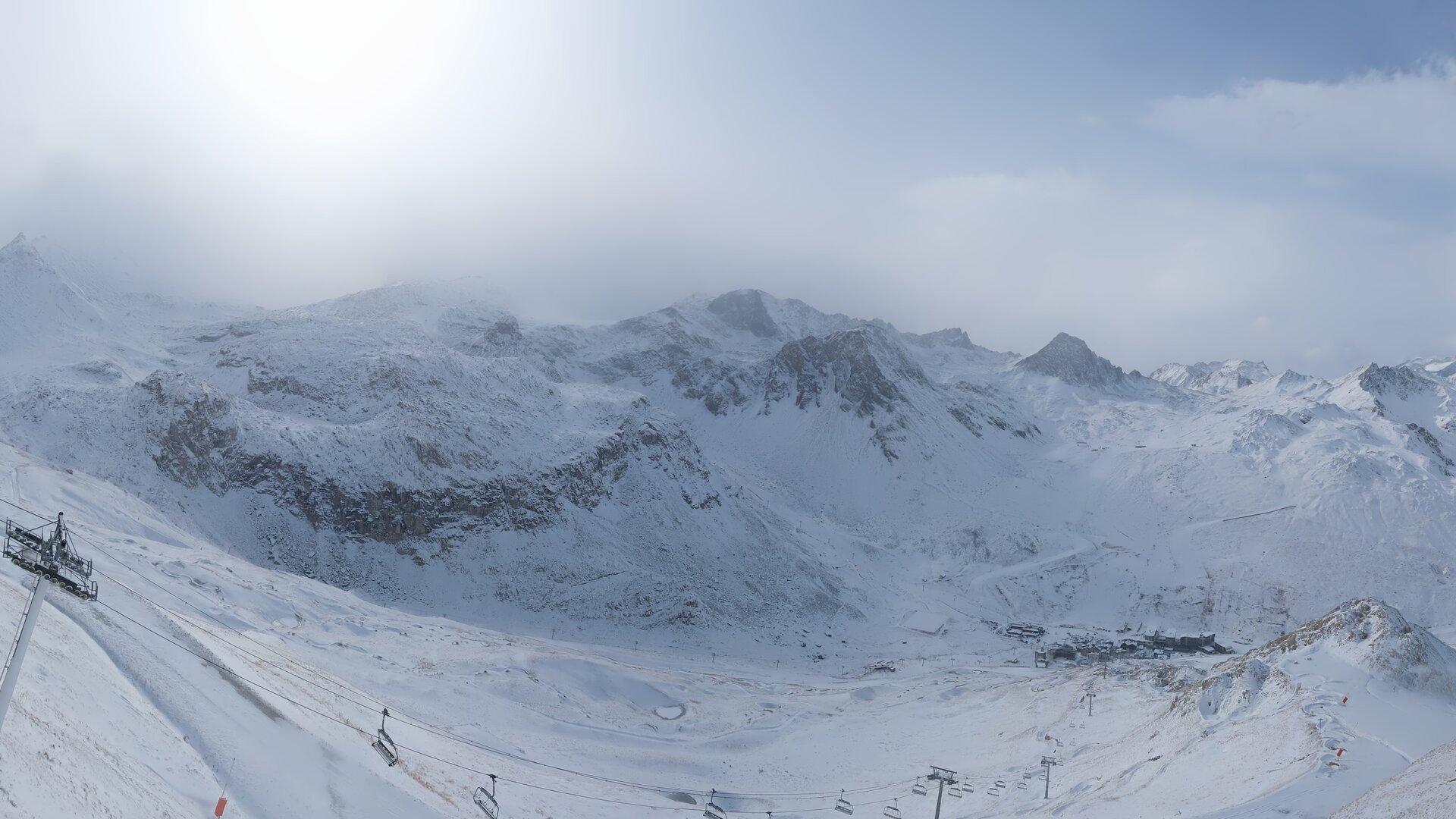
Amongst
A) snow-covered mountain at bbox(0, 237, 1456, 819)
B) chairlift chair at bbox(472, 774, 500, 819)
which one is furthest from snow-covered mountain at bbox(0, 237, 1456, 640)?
chairlift chair at bbox(472, 774, 500, 819)

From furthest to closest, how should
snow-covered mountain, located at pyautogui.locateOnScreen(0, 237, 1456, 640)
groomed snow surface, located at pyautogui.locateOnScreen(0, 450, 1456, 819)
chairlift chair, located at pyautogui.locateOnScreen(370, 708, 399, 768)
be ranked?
snow-covered mountain, located at pyautogui.locateOnScreen(0, 237, 1456, 640) → chairlift chair, located at pyautogui.locateOnScreen(370, 708, 399, 768) → groomed snow surface, located at pyautogui.locateOnScreen(0, 450, 1456, 819)

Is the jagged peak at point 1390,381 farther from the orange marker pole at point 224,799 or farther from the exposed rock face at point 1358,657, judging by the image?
the orange marker pole at point 224,799

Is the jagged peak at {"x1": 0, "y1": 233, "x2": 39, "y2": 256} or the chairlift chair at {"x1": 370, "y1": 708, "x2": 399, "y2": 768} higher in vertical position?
the jagged peak at {"x1": 0, "y1": 233, "x2": 39, "y2": 256}

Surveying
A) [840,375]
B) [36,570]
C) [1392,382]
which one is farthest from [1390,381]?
[36,570]

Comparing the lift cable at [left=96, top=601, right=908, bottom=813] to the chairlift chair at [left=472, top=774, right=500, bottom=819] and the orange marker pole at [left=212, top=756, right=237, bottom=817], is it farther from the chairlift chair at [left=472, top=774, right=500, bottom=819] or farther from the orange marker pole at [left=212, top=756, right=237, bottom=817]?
the orange marker pole at [left=212, top=756, right=237, bottom=817]

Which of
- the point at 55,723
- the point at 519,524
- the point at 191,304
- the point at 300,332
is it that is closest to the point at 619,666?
the point at 519,524

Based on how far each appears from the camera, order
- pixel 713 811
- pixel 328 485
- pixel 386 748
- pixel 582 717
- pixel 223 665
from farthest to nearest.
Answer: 1. pixel 328 485
2. pixel 582 717
3. pixel 713 811
4. pixel 386 748
5. pixel 223 665

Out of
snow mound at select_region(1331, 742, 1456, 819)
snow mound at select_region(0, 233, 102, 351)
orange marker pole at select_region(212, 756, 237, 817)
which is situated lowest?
orange marker pole at select_region(212, 756, 237, 817)

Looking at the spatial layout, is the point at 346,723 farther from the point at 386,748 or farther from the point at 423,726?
the point at 423,726
